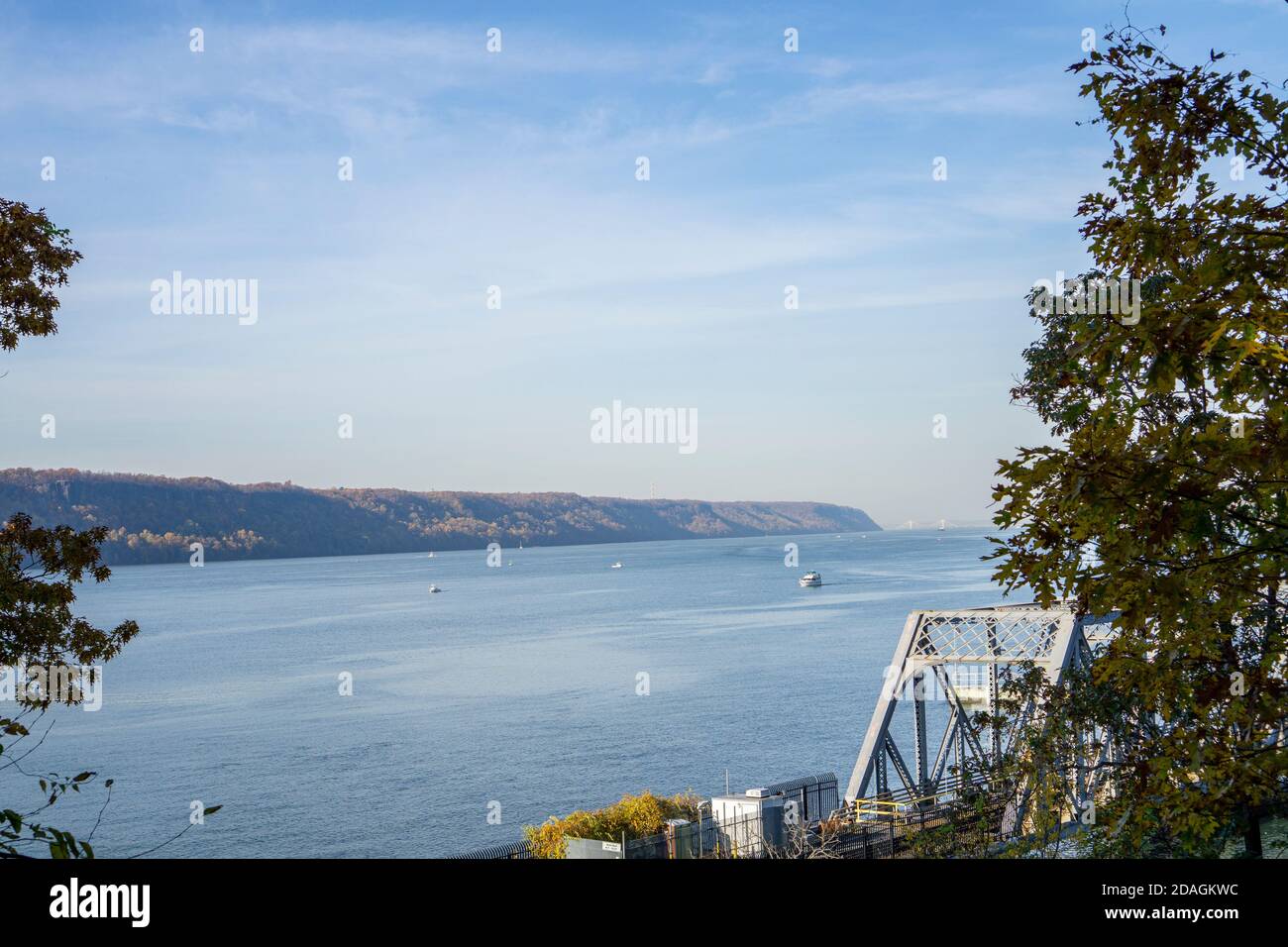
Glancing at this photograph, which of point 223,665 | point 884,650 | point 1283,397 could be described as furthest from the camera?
point 223,665

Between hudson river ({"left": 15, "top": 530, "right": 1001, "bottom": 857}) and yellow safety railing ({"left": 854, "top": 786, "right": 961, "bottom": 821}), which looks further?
hudson river ({"left": 15, "top": 530, "right": 1001, "bottom": 857})

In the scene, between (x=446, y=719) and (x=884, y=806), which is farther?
(x=446, y=719)

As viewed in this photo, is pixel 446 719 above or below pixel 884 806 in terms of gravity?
below

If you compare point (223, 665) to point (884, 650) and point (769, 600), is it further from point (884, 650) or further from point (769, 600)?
point (769, 600)

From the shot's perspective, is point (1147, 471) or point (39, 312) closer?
point (1147, 471)

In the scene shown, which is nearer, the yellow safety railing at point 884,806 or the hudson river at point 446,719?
the yellow safety railing at point 884,806

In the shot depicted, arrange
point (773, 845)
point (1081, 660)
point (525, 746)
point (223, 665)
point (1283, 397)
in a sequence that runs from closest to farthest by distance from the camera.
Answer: point (1283, 397) → point (773, 845) → point (1081, 660) → point (525, 746) → point (223, 665)

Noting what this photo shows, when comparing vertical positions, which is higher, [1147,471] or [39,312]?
[39,312]

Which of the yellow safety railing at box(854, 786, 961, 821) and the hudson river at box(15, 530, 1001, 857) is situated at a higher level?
the yellow safety railing at box(854, 786, 961, 821)

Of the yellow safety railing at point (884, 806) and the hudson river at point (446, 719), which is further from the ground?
the yellow safety railing at point (884, 806)
